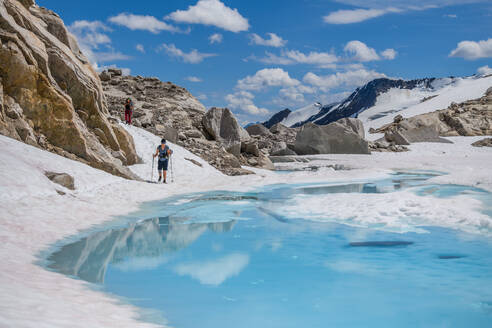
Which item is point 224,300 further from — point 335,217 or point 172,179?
point 172,179

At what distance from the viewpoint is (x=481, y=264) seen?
639 cm

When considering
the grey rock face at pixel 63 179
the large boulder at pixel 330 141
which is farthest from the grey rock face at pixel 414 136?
the grey rock face at pixel 63 179

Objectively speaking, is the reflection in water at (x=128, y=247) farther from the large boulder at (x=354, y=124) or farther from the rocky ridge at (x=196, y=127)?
the large boulder at (x=354, y=124)

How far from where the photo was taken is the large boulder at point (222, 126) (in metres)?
25.1

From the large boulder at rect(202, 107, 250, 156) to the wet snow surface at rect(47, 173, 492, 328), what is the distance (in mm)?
13998

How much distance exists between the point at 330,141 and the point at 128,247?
2719 centimetres

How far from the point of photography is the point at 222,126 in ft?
83.9

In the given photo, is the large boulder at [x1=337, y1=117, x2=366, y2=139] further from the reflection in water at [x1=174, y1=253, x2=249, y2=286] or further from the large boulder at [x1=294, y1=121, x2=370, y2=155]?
the reflection in water at [x1=174, y1=253, x2=249, y2=286]

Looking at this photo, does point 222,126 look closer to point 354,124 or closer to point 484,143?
point 354,124


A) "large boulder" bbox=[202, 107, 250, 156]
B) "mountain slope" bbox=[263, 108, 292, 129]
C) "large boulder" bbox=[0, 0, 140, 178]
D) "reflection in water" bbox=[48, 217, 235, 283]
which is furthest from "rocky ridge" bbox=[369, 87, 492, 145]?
"mountain slope" bbox=[263, 108, 292, 129]

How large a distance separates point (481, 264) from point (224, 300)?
390cm

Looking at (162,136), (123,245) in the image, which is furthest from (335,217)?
(162,136)

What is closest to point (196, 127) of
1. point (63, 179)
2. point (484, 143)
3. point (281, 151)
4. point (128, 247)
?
point (281, 151)

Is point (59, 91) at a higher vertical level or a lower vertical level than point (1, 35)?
lower
